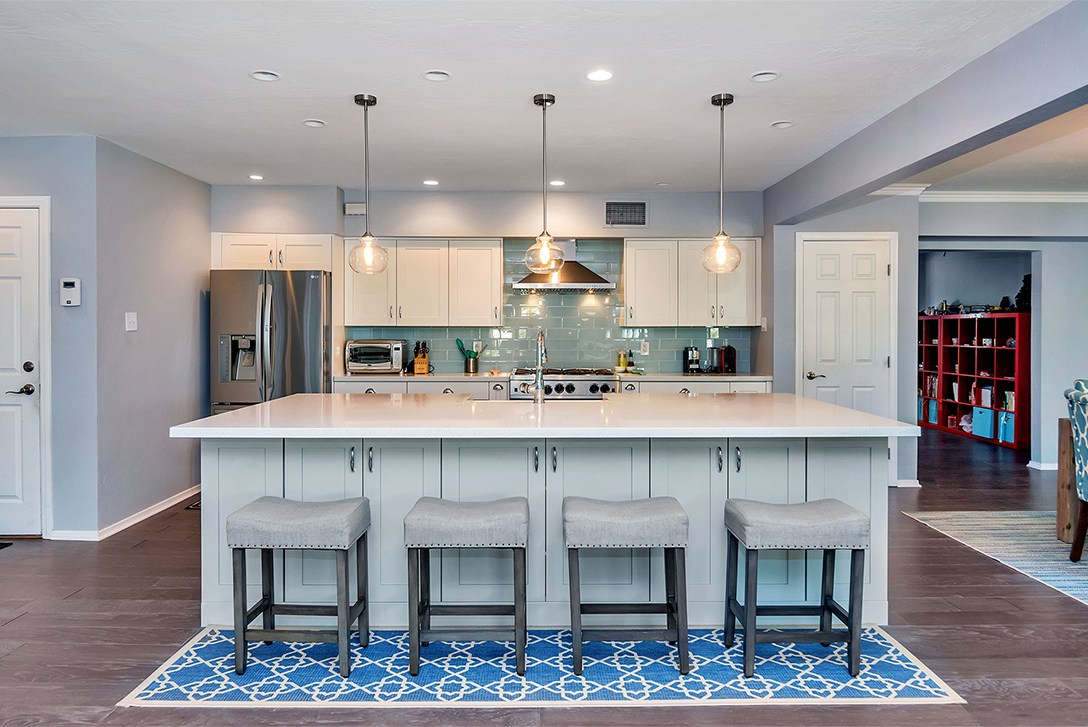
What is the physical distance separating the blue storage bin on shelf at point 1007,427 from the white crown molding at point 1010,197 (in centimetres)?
272

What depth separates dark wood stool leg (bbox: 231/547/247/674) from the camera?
2479 mm

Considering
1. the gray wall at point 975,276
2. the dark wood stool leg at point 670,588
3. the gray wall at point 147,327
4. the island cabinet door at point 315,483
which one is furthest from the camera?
the gray wall at point 975,276

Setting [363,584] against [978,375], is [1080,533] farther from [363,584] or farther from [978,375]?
[978,375]

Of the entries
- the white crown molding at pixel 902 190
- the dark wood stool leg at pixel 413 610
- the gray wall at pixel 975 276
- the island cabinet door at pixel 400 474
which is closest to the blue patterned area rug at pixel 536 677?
the dark wood stool leg at pixel 413 610

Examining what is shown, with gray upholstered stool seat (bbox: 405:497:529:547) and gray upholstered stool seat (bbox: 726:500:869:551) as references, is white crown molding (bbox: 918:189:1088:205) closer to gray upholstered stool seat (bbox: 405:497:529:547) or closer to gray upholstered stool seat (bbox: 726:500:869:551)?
gray upholstered stool seat (bbox: 726:500:869:551)

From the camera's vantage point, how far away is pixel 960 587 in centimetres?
339

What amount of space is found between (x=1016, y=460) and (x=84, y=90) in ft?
27.0

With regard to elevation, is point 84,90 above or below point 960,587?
above

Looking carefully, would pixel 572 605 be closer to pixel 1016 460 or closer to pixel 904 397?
pixel 904 397

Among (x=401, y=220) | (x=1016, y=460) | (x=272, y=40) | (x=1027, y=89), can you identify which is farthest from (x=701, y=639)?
(x=1016, y=460)

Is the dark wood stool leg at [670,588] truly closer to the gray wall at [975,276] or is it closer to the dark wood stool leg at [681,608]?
the dark wood stool leg at [681,608]

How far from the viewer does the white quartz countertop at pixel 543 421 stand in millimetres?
2609

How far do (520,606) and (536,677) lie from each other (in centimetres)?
27

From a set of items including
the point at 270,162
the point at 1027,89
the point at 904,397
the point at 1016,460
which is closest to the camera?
the point at 1027,89
